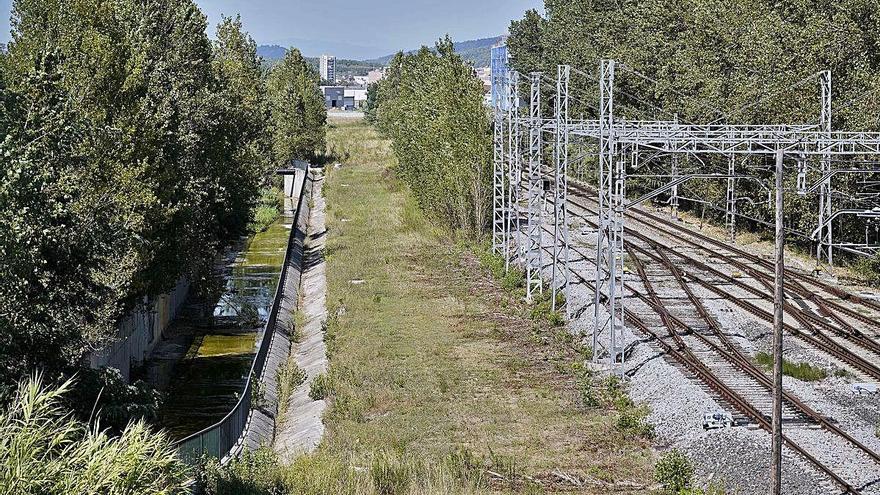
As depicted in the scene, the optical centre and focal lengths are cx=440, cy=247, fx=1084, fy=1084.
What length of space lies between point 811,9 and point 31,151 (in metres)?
33.1

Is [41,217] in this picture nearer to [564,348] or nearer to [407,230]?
[564,348]

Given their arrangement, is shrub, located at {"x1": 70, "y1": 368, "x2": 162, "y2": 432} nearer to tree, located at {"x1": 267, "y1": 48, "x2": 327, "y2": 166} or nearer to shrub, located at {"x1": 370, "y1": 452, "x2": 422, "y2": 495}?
shrub, located at {"x1": 370, "y1": 452, "x2": 422, "y2": 495}

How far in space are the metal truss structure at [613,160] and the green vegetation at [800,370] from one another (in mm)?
3262

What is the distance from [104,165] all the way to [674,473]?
49.5ft

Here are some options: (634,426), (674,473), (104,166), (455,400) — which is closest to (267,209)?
(104,166)

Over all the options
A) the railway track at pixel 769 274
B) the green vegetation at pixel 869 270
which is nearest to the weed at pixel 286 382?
the railway track at pixel 769 274

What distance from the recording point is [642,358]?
25.3 m

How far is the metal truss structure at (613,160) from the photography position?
82.8ft

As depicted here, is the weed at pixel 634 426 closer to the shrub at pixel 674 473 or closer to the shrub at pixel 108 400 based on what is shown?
the shrub at pixel 674 473

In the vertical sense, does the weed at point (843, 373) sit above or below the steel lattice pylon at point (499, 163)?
below

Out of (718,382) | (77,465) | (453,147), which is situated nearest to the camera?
(77,465)

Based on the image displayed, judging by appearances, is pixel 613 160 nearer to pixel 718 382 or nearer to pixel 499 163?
pixel 499 163

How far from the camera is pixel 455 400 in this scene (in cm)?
2361

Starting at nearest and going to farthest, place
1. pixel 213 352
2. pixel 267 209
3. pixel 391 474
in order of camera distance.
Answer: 1. pixel 391 474
2. pixel 213 352
3. pixel 267 209
